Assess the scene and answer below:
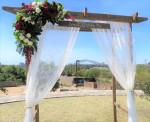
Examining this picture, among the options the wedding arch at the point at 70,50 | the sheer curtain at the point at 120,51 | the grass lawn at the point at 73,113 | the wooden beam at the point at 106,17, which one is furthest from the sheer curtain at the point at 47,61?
the grass lawn at the point at 73,113

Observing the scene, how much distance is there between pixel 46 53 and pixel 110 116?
2.51 m

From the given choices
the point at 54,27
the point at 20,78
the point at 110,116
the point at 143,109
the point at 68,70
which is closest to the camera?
the point at 54,27

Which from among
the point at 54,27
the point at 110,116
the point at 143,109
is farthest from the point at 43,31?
the point at 143,109

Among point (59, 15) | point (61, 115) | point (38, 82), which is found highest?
point (59, 15)

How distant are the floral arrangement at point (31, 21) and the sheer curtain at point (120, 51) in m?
0.89

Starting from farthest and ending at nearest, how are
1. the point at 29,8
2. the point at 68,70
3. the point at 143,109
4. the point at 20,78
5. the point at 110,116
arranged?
the point at 68,70
the point at 20,78
the point at 143,109
the point at 110,116
the point at 29,8

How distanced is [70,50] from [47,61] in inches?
17.0

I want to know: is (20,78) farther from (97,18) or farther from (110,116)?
(97,18)

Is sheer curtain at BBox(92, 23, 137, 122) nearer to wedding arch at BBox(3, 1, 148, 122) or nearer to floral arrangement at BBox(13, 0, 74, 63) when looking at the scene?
wedding arch at BBox(3, 1, 148, 122)

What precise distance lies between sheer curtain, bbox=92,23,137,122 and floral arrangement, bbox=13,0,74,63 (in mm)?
892

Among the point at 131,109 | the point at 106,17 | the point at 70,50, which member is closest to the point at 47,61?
the point at 70,50

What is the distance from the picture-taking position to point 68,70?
1670 centimetres

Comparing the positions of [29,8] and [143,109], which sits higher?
[29,8]

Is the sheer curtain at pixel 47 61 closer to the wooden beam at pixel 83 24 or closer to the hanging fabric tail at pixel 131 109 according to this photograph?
the wooden beam at pixel 83 24
